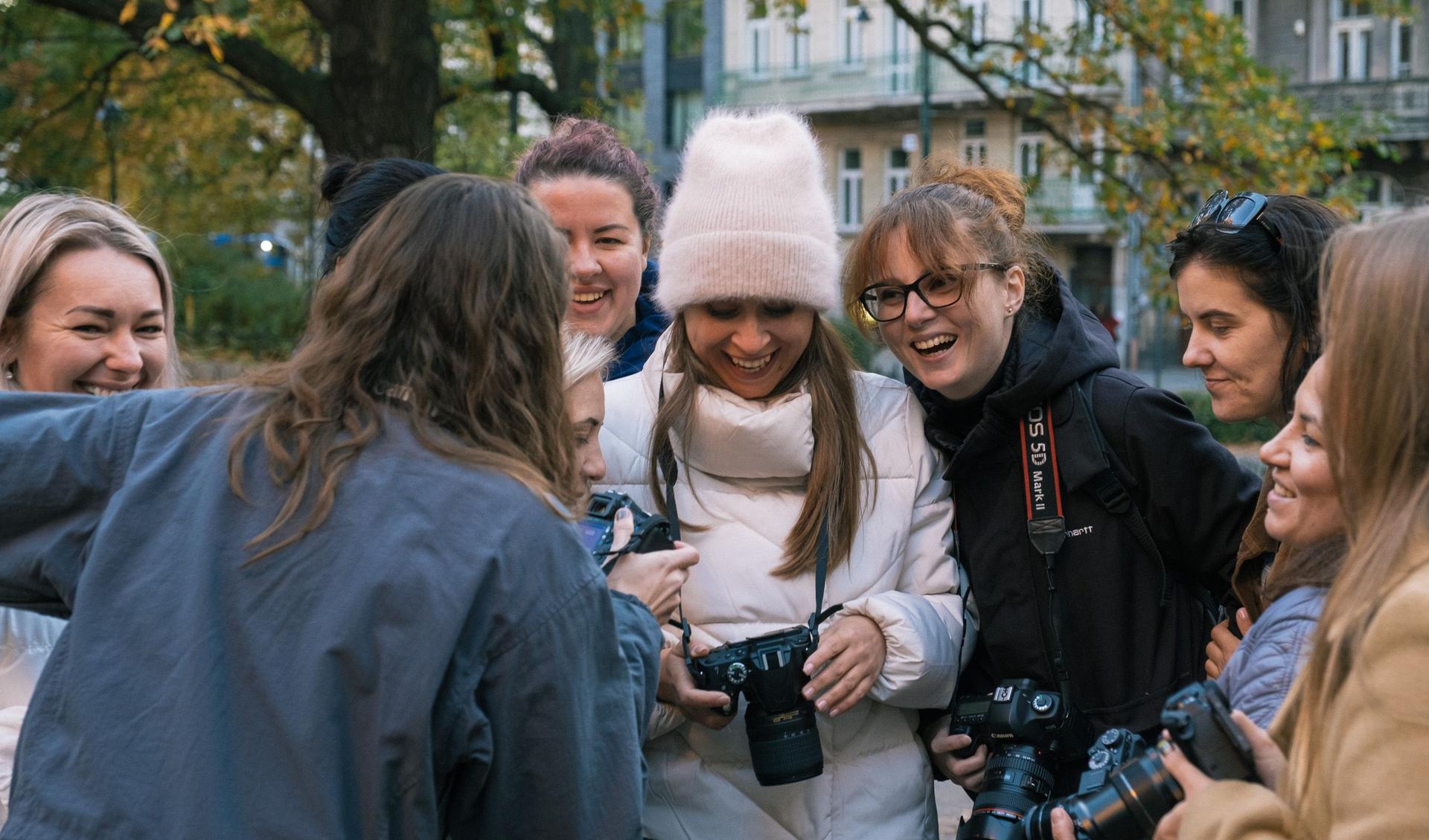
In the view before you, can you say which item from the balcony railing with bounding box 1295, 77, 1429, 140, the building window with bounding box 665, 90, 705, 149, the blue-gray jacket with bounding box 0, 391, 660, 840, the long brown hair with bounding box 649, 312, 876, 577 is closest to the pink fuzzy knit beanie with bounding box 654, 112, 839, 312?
the long brown hair with bounding box 649, 312, 876, 577

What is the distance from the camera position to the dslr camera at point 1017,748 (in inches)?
104

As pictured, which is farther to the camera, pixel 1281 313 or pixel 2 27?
pixel 2 27

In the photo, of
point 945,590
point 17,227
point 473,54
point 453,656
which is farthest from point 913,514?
point 473,54

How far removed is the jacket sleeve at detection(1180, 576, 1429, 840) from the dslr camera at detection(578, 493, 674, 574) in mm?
1186

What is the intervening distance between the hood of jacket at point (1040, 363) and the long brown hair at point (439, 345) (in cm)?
117

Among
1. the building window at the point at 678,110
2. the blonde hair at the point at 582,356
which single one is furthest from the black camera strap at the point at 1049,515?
the building window at the point at 678,110

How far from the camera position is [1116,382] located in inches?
114

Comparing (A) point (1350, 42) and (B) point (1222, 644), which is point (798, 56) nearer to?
(A) point (1350, 42)

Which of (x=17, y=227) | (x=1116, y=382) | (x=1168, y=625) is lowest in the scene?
(x=1168, y=625)

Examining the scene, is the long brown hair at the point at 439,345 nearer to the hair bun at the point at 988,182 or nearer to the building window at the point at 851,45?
the hair bun at the point at 988,182

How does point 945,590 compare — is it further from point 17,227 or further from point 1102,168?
point 1102,168

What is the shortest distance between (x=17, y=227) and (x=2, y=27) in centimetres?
1094

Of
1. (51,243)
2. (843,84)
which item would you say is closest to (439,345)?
(51,243)

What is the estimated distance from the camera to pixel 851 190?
3528 cm
